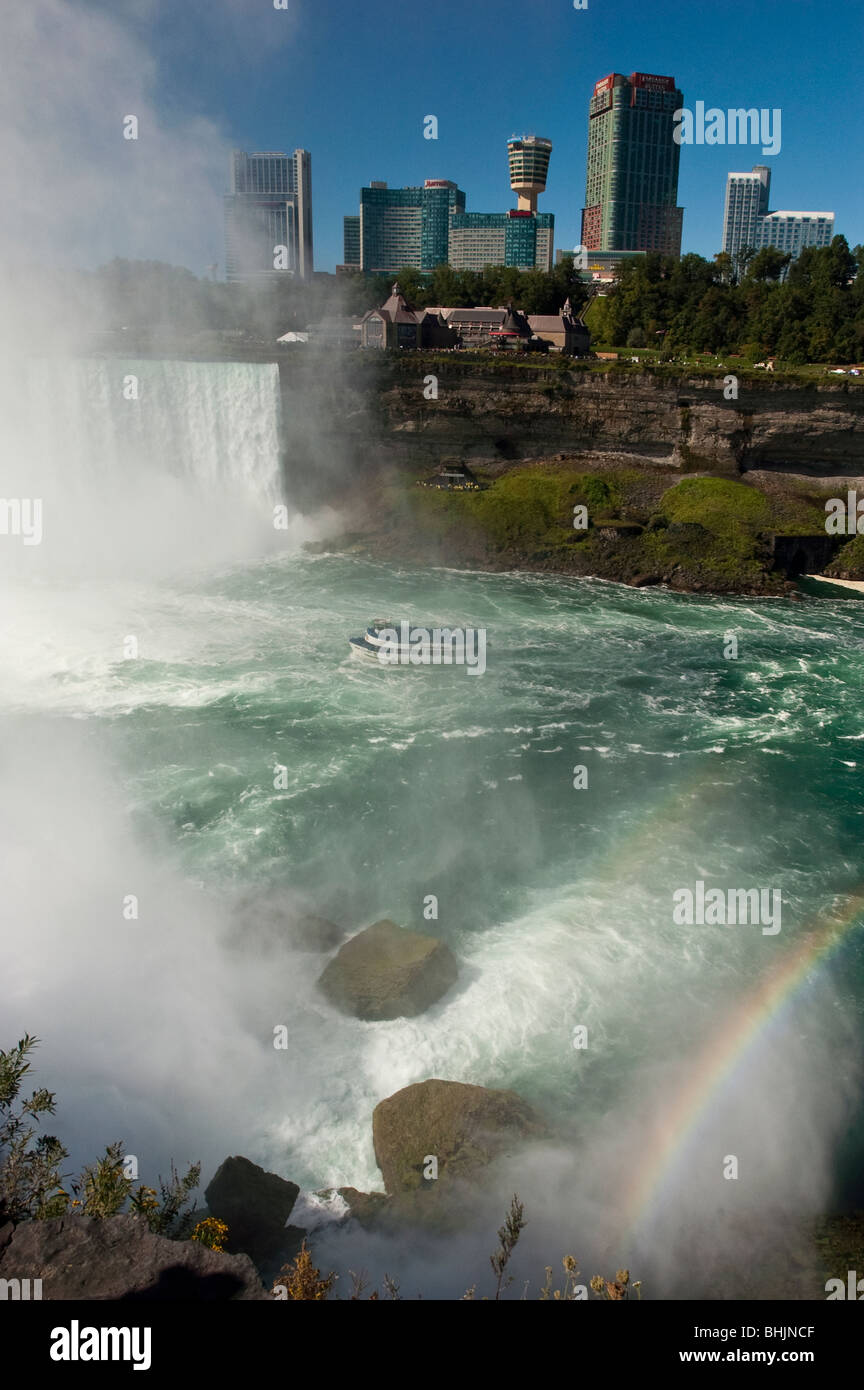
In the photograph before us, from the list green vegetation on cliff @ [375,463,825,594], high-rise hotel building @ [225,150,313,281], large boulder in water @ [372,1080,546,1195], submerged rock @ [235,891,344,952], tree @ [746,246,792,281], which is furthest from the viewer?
high-rise hotel building @ [225,150,313,281]

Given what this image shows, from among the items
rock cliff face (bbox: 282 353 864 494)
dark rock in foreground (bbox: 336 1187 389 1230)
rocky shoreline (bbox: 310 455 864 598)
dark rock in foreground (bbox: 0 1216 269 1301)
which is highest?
rock cliff face (bbox: 282 353 864 494)

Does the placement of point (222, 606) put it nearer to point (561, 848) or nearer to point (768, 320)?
point (561, 848)

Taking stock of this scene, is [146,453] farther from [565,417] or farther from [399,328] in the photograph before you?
[565,417]

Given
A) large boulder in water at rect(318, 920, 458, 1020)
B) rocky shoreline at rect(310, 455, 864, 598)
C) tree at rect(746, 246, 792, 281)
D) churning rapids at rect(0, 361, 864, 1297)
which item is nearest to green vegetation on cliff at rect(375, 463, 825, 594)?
rocky shoreline at rect(310, 455, 864, 598)

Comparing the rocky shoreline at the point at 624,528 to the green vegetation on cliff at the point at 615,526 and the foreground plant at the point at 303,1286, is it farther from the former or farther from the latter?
the foreground plant at the point at 303,1286

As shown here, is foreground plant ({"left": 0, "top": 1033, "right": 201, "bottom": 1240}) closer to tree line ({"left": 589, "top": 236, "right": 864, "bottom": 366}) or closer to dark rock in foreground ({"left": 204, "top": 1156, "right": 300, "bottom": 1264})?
dark rock in foreground ({"left": 204, "top": 1156, "right": 300, "bottom": 1264})

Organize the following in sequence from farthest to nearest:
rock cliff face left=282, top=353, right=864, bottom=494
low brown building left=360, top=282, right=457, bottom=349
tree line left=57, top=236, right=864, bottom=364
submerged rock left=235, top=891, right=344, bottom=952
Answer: tree line left=57, top=236, right=864, bottom=364 < low brown building left=360, top=282, right=457, bottom=349 < rock cliff face left=282, top=353, right=864, bottom=494 < submerged rock left=235, top=891, right=344, bottom=952
